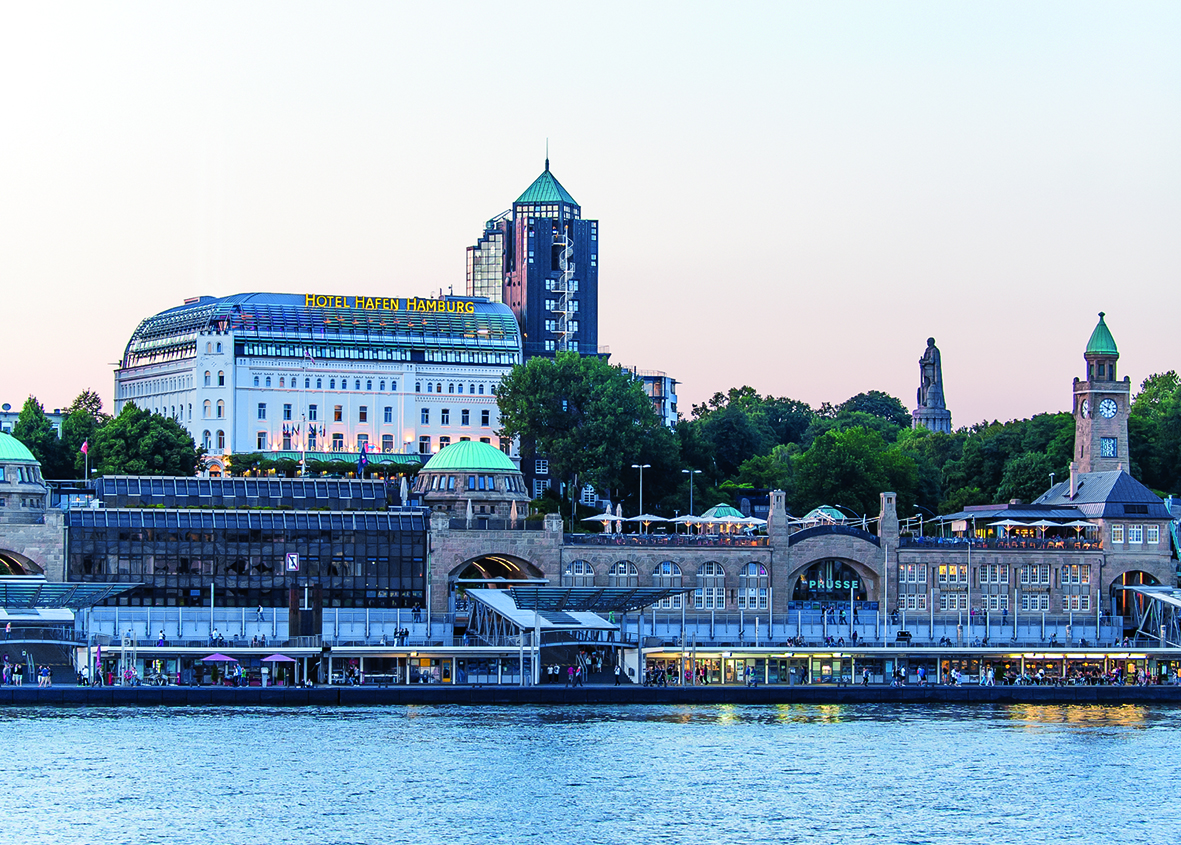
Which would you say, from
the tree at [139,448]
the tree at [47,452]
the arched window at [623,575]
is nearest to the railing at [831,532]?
the arched window at [623,575]

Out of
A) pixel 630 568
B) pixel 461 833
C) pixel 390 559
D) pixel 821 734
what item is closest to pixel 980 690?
pixel 821 734

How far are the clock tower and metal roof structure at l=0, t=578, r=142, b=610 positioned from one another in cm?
7695

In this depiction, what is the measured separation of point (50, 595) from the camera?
131625 mm

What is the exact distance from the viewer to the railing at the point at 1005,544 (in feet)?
517

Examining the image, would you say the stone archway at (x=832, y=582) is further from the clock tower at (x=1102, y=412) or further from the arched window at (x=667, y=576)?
the clock tower at (x=1102, y=412)

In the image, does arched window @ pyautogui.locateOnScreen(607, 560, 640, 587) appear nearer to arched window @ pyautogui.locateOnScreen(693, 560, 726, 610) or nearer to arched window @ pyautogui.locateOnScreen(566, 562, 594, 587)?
arched window @ pyautogui.locateOnScreen(566, 562, 594, 587)

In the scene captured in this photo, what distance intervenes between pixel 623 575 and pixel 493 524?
9.81m

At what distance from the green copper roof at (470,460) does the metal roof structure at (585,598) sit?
25.6m

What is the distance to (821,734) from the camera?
115438mm

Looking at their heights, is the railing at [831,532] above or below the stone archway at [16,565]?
Result: above

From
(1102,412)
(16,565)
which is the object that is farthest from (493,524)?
(1102,412)

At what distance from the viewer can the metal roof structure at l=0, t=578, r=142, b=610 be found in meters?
131

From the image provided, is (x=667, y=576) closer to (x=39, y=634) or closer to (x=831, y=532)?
(x=831, y=532)

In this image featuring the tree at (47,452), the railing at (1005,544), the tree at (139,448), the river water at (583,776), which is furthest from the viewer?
the tree at (47,452)
